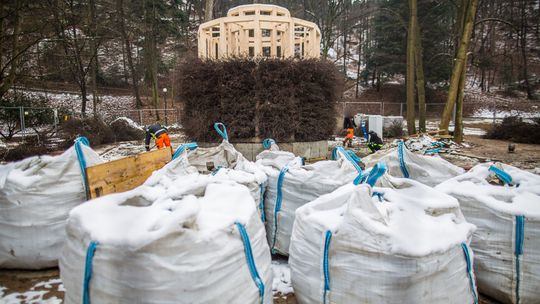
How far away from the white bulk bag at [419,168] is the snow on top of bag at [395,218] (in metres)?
1.10

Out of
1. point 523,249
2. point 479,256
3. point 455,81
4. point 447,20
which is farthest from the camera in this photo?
point 447,20

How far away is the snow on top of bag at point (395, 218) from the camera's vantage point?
1758mm

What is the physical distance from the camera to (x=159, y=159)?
3971mm

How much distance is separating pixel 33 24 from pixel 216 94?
526 centimetres

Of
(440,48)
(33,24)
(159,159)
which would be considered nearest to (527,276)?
(159,159)

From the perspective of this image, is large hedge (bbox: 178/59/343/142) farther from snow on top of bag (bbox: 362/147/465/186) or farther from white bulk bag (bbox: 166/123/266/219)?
snow on top of bag (bbox: 362/147/465/186)

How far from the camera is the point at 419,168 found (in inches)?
129

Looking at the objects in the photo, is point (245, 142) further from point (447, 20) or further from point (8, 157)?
point (447, 20)

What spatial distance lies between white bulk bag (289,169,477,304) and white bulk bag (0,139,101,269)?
2253 millimetres

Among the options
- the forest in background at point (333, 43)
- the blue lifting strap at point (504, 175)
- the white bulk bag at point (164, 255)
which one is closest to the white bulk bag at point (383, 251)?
the white bulk bag at point (164, 255)

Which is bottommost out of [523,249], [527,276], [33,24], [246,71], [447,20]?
[527,276]

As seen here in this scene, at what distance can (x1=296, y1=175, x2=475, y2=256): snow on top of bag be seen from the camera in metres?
1.76

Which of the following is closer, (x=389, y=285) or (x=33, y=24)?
(x=389, y=285)

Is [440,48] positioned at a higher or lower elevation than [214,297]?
higher
